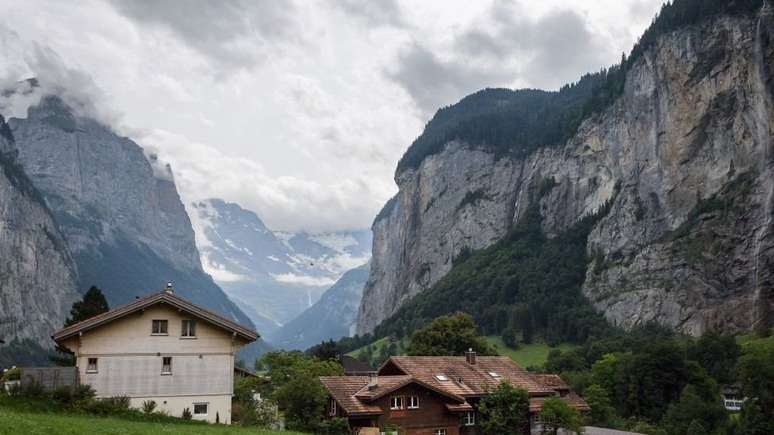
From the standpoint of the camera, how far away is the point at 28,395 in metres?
30.5

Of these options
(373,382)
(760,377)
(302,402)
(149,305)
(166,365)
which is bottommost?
(302,402)

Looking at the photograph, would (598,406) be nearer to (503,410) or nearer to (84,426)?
(503,410)

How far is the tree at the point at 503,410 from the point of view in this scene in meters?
54.9

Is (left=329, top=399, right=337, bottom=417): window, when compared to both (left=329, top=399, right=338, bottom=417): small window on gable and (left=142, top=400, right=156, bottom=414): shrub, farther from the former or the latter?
(left=142, top=400, right=156, bottom=414): shrub

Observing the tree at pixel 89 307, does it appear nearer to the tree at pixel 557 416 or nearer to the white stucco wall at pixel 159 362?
the white stucco wall at pixel 159 362

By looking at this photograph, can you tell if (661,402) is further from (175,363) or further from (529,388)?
(175,363)

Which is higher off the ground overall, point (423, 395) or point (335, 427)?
point (423, 395)

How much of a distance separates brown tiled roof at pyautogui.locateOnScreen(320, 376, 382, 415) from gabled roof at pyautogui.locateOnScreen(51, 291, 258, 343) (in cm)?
1277

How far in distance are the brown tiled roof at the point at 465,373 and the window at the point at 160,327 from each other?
2219cm

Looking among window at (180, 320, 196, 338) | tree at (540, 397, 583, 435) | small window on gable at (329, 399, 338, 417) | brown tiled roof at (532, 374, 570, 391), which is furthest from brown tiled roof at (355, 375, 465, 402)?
window at (180, 320, 196, 338)

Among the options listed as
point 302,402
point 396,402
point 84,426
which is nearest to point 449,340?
point 396,402

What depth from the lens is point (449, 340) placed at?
102625 millimetres

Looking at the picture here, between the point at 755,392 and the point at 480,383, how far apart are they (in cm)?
4111

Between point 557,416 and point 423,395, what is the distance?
10733 millimetres
